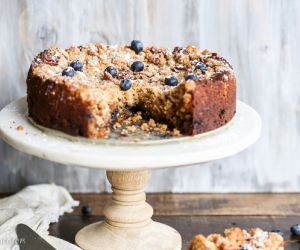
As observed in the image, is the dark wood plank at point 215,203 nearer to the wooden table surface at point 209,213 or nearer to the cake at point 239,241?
the wooden table surface at point 209,213

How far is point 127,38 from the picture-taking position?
274 centimetres

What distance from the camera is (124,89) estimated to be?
2.24m

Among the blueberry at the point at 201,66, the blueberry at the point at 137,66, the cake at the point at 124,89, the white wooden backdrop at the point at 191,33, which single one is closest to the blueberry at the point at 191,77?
the cake at the point at 124,89

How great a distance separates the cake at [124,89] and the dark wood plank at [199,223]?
0.48m

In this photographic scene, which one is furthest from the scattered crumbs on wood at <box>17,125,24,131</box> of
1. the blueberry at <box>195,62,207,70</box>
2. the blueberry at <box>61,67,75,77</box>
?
the blueberry at <box>195,62,207,70</box>

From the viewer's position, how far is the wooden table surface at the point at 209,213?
2.56 meters

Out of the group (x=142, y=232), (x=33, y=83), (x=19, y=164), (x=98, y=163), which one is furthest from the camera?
(x=19, y=164)

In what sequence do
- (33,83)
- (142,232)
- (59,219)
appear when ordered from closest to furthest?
(33,83)
(142,232)
(59,219)

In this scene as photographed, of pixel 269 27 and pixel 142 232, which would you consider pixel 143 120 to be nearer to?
pixel 142 232

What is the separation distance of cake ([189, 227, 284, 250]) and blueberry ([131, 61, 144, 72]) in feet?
2.07

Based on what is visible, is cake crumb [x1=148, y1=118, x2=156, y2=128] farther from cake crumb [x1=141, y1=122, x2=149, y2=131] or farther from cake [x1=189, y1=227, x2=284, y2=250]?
cake [x1=189, y1=227, x2=284, y2=250]

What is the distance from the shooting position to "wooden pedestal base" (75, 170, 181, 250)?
2.34 m

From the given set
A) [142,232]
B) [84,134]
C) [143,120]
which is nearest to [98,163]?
[84,134]

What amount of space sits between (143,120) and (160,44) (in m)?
0.56
